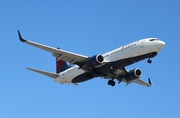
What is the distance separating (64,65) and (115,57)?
14560mm

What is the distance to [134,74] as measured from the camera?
6644 centimetres

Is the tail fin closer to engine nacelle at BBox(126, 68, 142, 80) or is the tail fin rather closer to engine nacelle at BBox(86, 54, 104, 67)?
engine nacelle at BBox(126, 68, 142, 80)

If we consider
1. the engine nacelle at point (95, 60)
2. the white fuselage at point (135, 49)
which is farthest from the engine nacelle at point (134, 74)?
the engine nacelle at point (95, 60)

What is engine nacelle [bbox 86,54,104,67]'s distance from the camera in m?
60.2

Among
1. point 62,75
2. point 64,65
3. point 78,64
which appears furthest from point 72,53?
point 64,65

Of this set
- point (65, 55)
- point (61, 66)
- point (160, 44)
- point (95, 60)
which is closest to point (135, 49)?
point (160, 44)

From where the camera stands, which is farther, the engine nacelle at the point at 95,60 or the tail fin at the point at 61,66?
the tail fin at the point at 61,66

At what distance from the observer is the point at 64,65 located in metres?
73.4

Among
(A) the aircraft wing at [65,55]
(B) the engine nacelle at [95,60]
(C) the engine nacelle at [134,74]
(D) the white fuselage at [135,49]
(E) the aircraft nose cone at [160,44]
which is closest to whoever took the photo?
(A) the aircraft wing at [65,55]

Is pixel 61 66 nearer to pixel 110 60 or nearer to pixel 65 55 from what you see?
pixel 65 55

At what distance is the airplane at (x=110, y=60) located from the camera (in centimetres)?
5928

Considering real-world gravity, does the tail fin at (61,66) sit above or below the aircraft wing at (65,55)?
above

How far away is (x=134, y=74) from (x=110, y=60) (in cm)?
656

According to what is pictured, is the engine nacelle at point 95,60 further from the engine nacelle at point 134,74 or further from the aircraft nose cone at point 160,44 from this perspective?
the aircraft nose cone at point 160,44
